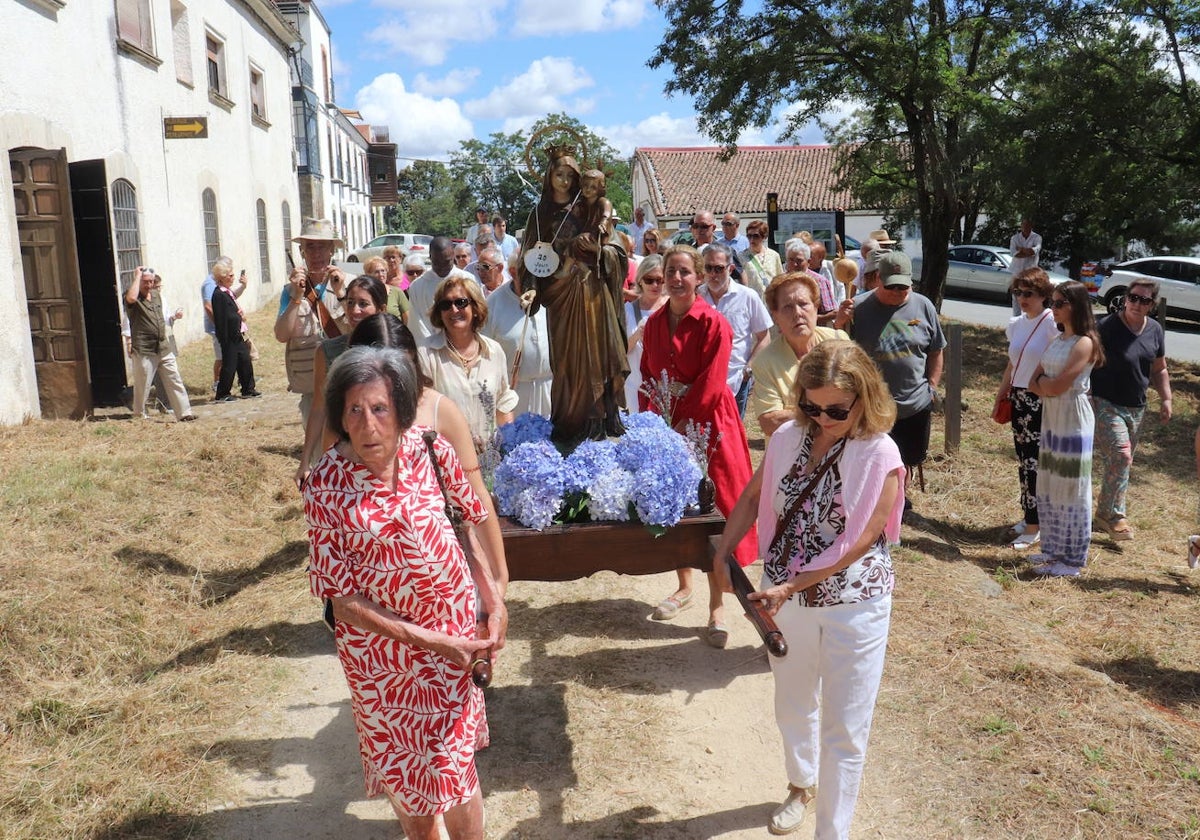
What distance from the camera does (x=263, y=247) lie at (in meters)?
21.3

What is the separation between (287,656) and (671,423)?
2330 mm

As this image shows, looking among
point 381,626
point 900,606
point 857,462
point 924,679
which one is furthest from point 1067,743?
point 381,626

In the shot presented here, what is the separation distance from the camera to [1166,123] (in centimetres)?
1193

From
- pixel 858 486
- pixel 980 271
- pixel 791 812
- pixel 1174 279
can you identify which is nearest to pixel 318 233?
Answer: pixel 858 486

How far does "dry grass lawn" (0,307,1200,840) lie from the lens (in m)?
3.71

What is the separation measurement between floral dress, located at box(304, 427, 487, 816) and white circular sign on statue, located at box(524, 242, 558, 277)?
1251 mm

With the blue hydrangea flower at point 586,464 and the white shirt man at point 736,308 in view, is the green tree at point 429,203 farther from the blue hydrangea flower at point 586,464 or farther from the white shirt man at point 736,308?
the blue hydrangea flower at point 586,464

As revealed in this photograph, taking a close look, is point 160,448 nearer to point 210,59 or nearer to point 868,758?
point 868,758

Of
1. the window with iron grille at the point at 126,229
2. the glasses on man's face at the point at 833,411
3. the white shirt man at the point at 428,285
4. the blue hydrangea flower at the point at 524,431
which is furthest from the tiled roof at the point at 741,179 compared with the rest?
the glasses on man's face at the point at 833,411

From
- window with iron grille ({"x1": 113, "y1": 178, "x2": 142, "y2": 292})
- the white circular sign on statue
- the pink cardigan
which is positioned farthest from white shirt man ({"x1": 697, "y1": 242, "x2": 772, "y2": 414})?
window with iron grille ({"x1": 113, "y1": 178, "x2": 142, "y2": 292})

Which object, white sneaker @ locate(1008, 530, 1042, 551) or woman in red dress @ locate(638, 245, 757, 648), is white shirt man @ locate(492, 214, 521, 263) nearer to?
white sneaker @ locate(1008, 530, 1042, 551)

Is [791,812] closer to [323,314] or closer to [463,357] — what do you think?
[463,357]

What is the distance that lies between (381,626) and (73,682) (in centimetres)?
276

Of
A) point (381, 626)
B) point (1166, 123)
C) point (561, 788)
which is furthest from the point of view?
point (1166, 123)
